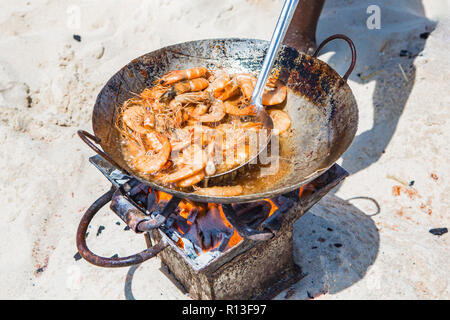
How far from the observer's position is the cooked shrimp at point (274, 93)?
2.90 metres

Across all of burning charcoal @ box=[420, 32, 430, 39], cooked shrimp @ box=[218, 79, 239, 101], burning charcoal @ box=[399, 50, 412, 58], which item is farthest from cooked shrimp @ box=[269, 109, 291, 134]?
burning charcoal @ box=[420, 32, 430, 39]

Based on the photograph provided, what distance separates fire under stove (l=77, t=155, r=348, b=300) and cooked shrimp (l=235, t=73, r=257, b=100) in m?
0.89

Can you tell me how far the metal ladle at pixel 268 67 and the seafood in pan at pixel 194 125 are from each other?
0.06 metres

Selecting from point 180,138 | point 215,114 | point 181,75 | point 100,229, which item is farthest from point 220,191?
point 100,229

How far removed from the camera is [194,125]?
110 inches

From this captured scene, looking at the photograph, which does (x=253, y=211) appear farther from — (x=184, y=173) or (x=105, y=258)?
(x=105, y=258)

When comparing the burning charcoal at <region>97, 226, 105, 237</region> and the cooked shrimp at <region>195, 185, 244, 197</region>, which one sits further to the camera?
the burning charcoal at <region>97, 226, 105, 237</region>

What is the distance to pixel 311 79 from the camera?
284 cm

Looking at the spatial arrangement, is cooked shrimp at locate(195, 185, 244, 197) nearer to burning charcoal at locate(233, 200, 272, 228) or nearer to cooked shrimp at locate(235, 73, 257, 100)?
burning charcoal at locate(233, 200, 272, 228)

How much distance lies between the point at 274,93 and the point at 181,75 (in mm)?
780

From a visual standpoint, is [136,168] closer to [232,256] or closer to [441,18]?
[232,256]

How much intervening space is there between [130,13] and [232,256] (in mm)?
4435

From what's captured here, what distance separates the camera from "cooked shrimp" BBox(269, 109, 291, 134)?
2.81m
